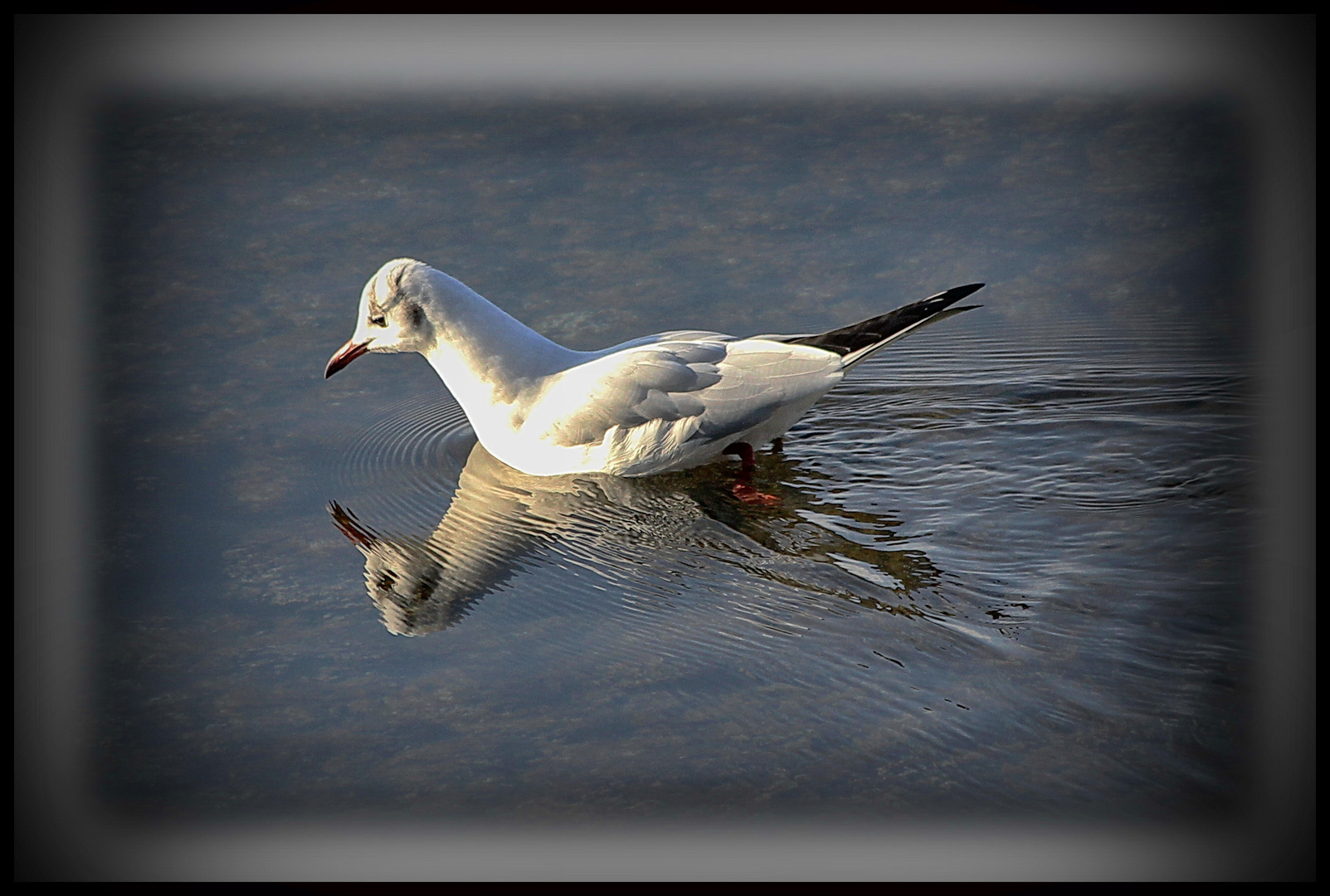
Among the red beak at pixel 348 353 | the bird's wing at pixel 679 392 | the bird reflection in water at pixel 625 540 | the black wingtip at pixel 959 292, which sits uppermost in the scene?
the red beak at pixel 348 353

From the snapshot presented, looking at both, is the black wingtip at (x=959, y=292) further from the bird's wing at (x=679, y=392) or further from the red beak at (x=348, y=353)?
the red beak at (x=348, y=353)

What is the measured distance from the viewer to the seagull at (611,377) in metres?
6.27

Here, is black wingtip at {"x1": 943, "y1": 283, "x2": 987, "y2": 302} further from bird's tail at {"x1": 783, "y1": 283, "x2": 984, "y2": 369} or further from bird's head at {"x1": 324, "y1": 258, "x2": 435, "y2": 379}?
bird's head at {"x1": 324, "y1": 258, "x2": 435, "y2": 379}

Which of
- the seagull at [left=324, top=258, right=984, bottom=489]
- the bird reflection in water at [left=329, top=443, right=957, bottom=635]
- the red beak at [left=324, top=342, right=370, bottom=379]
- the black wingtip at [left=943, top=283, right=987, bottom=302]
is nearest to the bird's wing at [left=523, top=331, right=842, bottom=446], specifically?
Result: the seagull at [left=324, top=258, right=984, bottom=489]

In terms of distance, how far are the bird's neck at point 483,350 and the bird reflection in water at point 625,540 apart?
431 millimetres

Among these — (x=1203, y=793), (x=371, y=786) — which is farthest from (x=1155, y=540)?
(x=371, y=786)

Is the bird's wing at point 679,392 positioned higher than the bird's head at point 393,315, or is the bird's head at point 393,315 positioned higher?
the bird's head at point 393,315

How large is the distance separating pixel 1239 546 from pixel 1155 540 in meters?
0.32

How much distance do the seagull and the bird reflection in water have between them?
0.48ft

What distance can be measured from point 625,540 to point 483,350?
1282 mm

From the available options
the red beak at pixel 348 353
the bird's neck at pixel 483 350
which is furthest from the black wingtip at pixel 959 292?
the red beak at pixel 348 353

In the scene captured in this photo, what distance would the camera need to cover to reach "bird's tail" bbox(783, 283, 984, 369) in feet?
20.4

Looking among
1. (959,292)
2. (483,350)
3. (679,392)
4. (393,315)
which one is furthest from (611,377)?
(959,292)

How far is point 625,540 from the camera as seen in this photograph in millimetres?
5910
